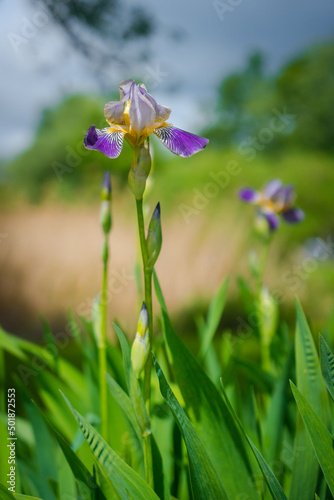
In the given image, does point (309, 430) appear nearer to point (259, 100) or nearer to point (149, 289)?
point (149, 289)

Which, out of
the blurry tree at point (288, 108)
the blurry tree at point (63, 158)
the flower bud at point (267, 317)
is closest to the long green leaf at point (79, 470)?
the flower bud at point (267, 317)

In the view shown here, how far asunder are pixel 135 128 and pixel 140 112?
1cm

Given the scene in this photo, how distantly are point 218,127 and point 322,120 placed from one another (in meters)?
1.42

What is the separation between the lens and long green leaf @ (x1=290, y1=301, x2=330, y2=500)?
1.38 feet

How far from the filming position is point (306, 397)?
0.45 m

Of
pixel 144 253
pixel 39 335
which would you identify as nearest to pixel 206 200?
pixel 39 335

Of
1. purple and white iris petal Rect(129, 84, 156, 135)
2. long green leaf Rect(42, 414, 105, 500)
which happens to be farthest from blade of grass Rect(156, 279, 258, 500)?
purple and white iris petal Rect(129, 84, 156, 135)

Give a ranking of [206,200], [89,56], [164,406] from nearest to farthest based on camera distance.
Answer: [164,406]
[89,56]
[206,200]

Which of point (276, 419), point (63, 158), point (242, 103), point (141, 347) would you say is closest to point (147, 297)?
point (141, 347)

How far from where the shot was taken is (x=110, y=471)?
35cm

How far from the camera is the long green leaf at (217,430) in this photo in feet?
1.37

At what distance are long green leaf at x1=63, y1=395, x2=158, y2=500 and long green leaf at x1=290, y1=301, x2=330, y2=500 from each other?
151 mm

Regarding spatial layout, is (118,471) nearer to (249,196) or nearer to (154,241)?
(154,241)

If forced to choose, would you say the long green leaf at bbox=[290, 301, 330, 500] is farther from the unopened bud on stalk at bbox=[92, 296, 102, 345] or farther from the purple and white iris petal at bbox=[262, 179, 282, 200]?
the purple and white iris petal at bbox=[262, 179, 282, 200]
